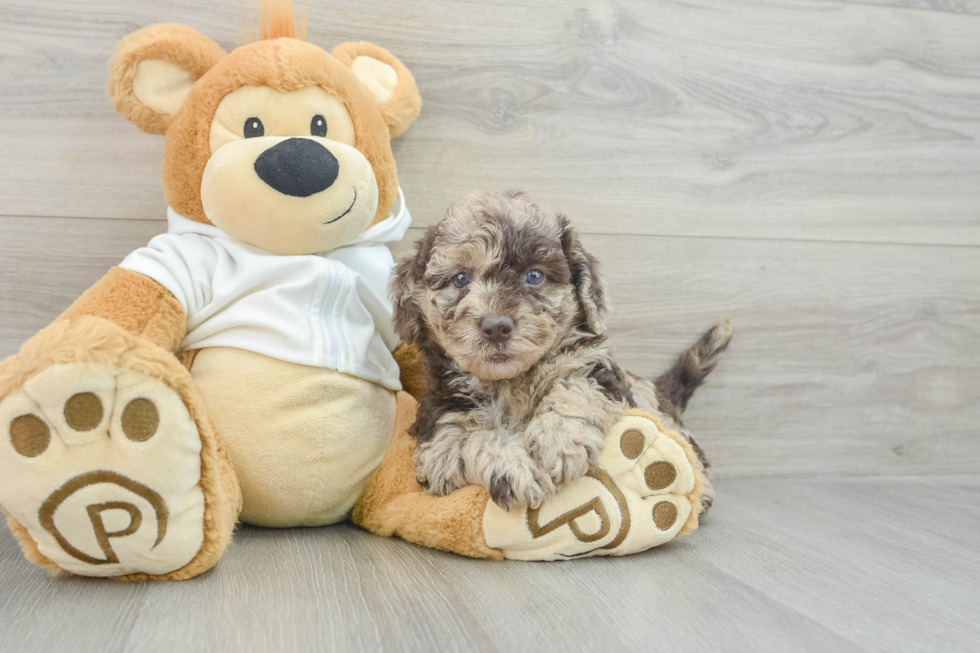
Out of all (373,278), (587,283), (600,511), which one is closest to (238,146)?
(373,278)

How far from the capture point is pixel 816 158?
1794mm

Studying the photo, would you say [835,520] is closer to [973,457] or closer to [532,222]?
[973,457]

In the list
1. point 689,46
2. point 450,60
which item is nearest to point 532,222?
point 450,60

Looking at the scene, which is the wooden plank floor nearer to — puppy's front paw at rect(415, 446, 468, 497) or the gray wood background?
the gray wood background

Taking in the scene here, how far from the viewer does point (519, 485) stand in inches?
41.1

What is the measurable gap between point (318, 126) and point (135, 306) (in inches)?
17.4

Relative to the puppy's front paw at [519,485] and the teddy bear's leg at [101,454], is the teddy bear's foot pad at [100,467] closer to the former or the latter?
the teddy bear's leg at [101,454]

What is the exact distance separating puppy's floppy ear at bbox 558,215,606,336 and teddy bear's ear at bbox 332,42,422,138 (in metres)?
0.47

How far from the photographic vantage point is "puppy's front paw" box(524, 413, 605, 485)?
1055 mm

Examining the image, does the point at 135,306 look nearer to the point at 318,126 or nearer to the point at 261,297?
the point at 261,297

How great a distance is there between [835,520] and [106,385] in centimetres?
141

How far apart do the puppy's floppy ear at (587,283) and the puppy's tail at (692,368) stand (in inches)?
20.4

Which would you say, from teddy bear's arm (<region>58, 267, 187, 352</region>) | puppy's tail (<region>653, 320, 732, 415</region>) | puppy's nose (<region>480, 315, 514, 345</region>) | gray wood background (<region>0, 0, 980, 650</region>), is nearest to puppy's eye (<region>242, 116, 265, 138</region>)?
teddy bear's arm (<region>58, 267, 187, 352</region>)

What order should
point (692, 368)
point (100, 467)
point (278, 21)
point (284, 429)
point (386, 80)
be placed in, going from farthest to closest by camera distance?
point (692, 368)
point (386, 80)
point (278, 21)
point (284, 429)
point (100, 467)
